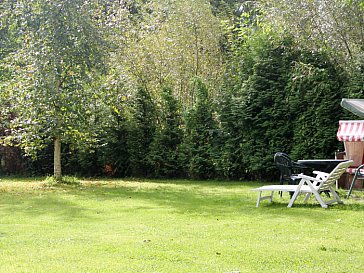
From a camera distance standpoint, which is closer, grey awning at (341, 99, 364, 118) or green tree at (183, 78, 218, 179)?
grey awning at (341, 99, 364, 118)

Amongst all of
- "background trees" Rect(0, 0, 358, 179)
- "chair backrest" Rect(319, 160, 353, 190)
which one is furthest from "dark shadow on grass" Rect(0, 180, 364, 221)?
"background trees" Rect(0, 0, 358, 179)

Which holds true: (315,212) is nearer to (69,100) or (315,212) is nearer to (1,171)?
(69,100)

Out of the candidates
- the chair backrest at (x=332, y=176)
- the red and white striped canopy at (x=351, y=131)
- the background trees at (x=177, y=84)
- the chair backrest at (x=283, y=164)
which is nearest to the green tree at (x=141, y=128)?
the background trees at (x=177, y=84)

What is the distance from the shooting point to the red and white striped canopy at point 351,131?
38.9 feet

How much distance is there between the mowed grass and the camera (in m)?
4.58

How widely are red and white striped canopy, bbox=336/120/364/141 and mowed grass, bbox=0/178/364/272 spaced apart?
1.67 meters

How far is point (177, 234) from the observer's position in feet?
20.2

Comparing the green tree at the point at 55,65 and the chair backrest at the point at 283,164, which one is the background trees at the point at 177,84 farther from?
the chair backrest at the point at 283,164

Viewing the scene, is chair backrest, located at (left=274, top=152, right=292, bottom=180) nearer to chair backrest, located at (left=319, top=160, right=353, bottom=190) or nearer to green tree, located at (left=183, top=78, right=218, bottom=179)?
chair backrest, located at (left=319, top=160, right=353, bottom=190)

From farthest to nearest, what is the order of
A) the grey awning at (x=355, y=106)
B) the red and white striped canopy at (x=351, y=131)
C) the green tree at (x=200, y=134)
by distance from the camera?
the green tree at (x=200, y=134) < the red and white striped canopy at (x=351, y=131) < the grey awning at (x=355, y=106)

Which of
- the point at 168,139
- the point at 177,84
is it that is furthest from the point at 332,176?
the point at 177,84

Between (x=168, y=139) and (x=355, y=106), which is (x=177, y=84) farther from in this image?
(x=355, y=106)

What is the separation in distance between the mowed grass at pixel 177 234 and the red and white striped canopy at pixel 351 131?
1.67 meters

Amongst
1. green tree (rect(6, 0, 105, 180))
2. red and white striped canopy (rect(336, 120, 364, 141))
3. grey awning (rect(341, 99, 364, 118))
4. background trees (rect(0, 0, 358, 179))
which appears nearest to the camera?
grey awning (rect(341, 99, 364, 118))
